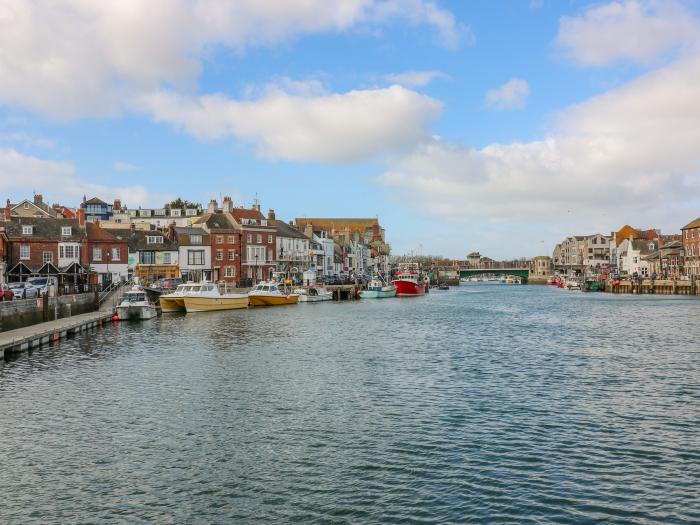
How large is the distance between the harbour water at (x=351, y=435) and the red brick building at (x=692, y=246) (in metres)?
101

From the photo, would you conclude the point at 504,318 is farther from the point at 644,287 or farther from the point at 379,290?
the point at 644,287

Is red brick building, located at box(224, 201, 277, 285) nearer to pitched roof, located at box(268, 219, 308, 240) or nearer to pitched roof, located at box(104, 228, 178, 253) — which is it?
pitched roof, located at box(268, 219, 308, 240)

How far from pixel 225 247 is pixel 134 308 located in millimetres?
42714

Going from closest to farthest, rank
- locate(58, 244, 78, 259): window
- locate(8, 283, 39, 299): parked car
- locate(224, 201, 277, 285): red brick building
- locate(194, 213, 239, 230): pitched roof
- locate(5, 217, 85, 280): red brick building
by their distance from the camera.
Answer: locate(8, 283, 39, 299): parked car < locate(5, 217, 85, 280): red brick building < locate(58, 244, 78, 259): window < locate(194, 213, 239, 230): pitched roof < locate(224, 201, 277, 285): red brick building

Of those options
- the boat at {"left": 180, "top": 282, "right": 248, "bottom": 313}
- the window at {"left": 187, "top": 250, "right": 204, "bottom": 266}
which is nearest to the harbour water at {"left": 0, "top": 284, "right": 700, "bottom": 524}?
the boat at {"left": 180, "top": 282, "right": 248, "bottom": 313}

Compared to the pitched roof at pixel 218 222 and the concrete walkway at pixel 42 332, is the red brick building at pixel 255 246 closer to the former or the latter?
the pitched roof at pixel 218 222

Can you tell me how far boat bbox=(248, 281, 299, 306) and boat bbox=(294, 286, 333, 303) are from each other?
25.0 ft

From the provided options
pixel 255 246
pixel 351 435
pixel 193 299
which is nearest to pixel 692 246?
pixel 255 246

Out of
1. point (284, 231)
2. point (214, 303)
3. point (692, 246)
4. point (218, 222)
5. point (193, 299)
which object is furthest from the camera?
point (692, 246)

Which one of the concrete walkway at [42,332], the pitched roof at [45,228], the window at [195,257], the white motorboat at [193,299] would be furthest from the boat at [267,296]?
the concrete walkway at [42,332]

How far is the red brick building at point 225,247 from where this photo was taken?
106 metres

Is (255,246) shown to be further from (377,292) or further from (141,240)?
(377,292)

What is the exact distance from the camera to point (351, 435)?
68.6 ft

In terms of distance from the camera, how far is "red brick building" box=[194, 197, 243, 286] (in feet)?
346
